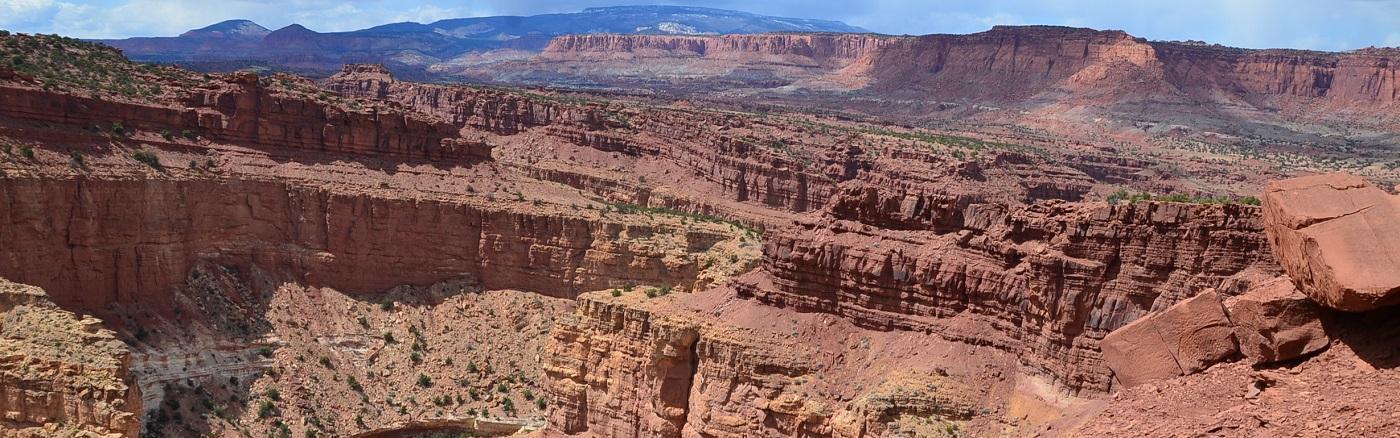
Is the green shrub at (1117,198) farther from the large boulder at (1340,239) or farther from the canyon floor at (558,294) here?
the large boulder at (1340,239)

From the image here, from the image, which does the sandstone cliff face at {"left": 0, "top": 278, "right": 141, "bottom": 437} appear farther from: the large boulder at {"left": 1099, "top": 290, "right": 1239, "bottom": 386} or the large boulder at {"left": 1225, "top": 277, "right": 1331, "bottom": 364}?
the large boulder at {"left": 1225, "top": 277, "right": 1331, "bottom": 364}

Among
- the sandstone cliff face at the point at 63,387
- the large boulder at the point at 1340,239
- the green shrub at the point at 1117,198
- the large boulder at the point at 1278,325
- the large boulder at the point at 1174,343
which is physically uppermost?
the large boulder at the point at 1340,239

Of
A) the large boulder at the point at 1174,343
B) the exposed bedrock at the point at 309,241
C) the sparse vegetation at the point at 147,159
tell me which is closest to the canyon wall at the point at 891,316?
the large boulder at the point at 1174,343

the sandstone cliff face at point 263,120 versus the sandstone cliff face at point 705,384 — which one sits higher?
the sandstone cliff face at point 263,120

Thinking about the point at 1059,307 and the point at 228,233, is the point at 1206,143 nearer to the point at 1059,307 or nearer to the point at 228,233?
the point at 228,233

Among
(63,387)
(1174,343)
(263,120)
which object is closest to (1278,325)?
(1174,343)

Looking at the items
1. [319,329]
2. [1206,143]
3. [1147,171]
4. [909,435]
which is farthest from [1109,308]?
[1206,143]
